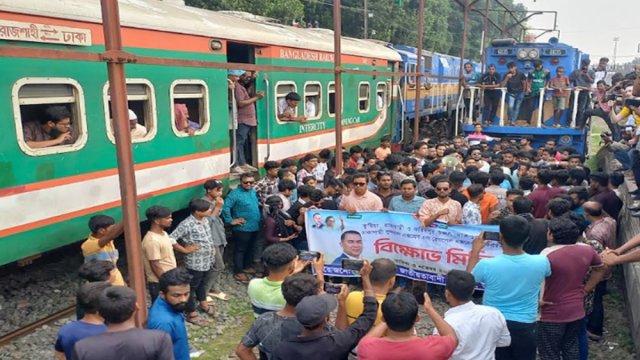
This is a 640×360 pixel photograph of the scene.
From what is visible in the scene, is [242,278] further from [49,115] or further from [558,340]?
[558,340]

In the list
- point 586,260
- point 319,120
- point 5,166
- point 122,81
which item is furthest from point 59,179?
point 319,120

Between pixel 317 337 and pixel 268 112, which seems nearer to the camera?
pixel 317 337

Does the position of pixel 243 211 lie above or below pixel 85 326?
below

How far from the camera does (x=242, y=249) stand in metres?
7.08

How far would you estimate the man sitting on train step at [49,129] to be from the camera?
5.17 m

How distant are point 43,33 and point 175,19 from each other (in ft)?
6.23

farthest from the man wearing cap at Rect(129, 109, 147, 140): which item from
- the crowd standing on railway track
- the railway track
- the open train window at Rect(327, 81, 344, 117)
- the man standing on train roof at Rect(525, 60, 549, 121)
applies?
the man standing on train roof at Rect(525, 60, 549, 121)

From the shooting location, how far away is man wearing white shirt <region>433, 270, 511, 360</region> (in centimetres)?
321

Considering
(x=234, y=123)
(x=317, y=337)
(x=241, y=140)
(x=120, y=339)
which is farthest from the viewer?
(x=241, y=140)

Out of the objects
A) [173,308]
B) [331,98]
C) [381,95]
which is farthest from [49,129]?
[381,95]

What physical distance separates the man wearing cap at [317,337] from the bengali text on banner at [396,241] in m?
3.07

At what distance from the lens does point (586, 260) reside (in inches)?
160

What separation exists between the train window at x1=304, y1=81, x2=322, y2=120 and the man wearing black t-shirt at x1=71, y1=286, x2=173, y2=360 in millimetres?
7152

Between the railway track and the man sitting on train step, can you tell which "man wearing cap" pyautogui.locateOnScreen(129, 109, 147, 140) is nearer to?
the man sitting on train step
